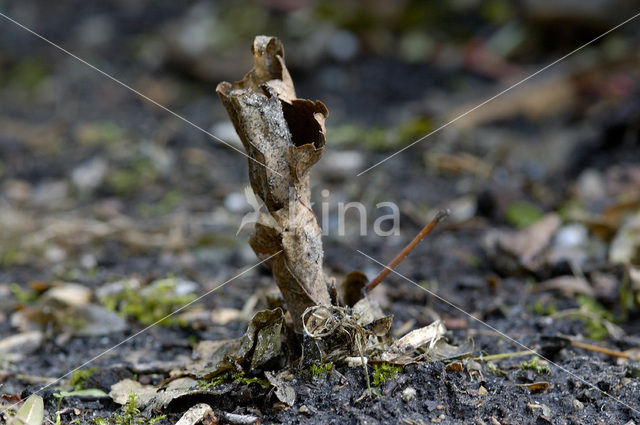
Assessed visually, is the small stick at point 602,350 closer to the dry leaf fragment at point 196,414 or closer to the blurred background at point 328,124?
the blurred background at point 328,124

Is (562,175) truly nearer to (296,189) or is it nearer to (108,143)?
(296,189)

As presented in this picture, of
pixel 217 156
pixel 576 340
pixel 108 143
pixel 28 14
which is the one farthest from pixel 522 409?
pixel 28 14

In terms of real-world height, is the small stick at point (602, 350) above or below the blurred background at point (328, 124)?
below

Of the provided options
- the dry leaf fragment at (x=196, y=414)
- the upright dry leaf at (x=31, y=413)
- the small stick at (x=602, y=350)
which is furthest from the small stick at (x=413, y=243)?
the upright dry leaf at (x=31, y=413)

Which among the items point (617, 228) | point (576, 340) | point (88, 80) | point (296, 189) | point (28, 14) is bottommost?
point (576, 340)

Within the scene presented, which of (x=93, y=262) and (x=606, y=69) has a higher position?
(x=606, y=69)

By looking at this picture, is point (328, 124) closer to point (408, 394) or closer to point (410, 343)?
point (410, 343)
